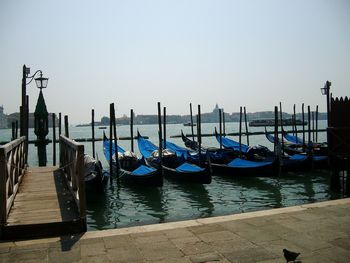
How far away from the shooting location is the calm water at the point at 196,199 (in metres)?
10.2

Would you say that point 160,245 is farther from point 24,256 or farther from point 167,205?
point 167,205

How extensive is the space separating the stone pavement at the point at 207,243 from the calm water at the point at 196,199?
4415 mm

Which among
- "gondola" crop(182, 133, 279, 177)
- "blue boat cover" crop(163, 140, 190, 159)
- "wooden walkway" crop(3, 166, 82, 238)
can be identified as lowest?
"gondola" crop(182, 133, 279, 177)

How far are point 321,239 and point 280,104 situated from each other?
69.1 feet

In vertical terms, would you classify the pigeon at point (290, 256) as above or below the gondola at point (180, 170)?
above

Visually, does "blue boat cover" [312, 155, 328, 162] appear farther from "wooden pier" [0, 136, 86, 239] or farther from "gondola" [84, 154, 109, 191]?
"wooden pier" [0, 136, 86, 239]

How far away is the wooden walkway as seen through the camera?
15.5 ft

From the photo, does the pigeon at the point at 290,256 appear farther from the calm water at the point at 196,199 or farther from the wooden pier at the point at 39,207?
the calm water at the point at 196,199

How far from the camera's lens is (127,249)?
4086 millimetres

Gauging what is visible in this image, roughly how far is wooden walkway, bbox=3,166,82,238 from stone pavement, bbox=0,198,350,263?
29 cm

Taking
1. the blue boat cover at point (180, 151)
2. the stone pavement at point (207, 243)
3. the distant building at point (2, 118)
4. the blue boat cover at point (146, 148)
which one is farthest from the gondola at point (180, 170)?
the distant building at point (2, 118)

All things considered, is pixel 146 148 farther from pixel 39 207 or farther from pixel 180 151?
pixel 39 207

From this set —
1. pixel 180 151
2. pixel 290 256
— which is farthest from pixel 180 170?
pixel 290 256

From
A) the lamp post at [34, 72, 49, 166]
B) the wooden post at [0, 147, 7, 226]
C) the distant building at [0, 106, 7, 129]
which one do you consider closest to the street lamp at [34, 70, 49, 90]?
the lamp post at [34, 72, 49, 166]
